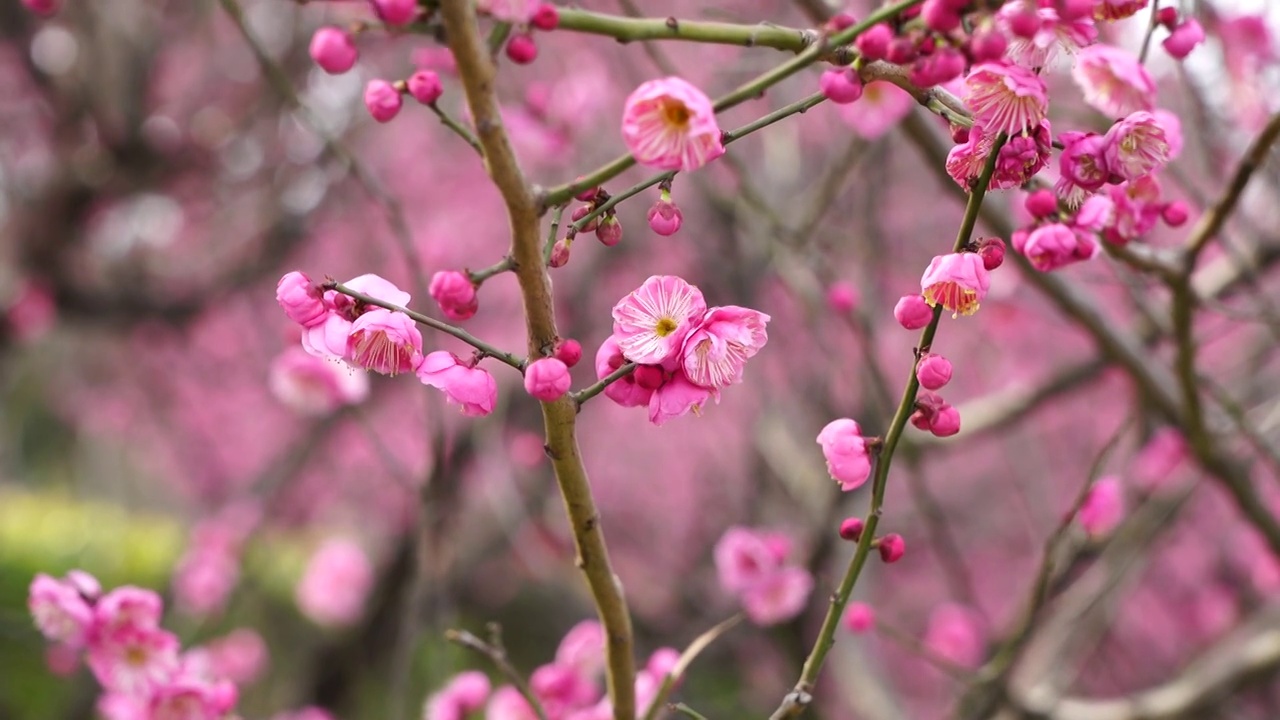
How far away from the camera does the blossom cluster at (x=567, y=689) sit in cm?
169

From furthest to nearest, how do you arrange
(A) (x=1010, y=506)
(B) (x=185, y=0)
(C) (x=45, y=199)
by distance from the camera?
(A) (x=1010, y=506) < (B) (x=185, y=0) < (C) (x=45, y=199)

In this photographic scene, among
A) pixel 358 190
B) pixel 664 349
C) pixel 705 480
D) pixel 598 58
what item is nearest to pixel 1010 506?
pixel 705 480

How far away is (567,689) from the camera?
178 cm

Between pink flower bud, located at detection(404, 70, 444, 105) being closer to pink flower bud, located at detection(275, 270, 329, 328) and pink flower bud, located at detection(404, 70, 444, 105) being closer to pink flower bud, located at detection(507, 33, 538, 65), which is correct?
pink flower bud, located at detection(507, 33, 538, 65)

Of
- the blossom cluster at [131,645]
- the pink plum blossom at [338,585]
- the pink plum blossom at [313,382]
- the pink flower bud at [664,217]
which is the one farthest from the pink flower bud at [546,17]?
the pink plum blossom at [338,585]

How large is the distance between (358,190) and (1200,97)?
370 cm

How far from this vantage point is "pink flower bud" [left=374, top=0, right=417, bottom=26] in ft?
2.77

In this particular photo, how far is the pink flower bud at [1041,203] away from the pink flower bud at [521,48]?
0.56 metres

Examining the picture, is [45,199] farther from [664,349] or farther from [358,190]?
[664,349]

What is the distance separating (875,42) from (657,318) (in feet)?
1.15

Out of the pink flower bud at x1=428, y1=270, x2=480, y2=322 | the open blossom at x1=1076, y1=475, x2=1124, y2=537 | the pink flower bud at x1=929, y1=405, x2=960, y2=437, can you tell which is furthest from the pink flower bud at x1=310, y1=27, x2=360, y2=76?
the open blossom at x1=1076, y1=475, x2=1124, y2=537

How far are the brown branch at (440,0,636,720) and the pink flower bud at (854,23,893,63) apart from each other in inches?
12.8

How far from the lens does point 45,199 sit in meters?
4.34

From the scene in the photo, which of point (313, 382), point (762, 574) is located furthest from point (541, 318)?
point (313, 382)
